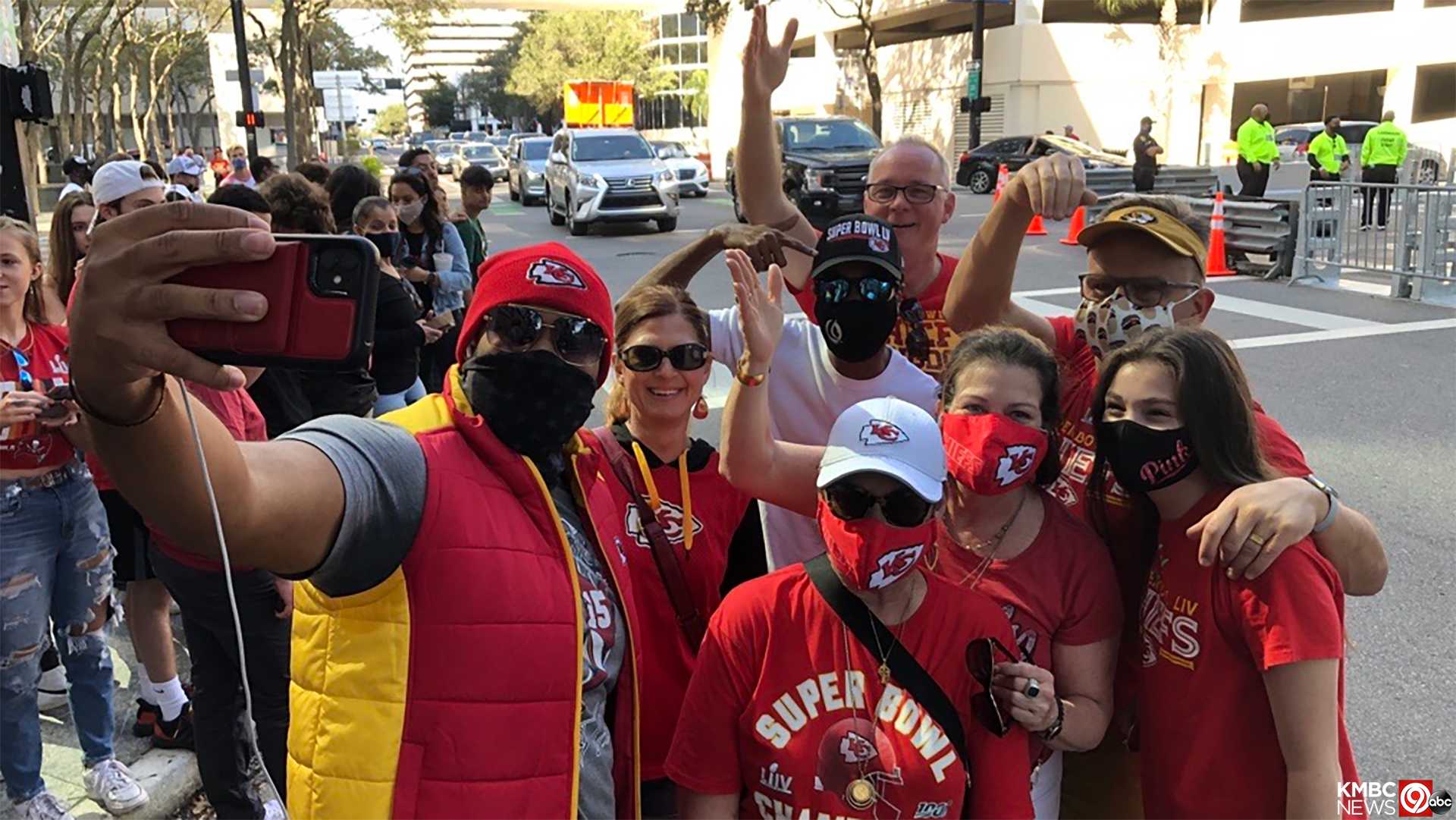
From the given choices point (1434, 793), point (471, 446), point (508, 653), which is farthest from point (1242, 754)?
point (1434, 793)

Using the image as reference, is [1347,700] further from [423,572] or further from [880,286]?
[423,572]

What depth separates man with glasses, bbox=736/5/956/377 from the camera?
10.1 feet

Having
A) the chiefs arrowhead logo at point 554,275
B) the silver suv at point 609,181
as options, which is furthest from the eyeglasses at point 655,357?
the silver suv at point 609,181

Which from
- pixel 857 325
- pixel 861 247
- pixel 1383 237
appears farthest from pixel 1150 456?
pixel 1383 237

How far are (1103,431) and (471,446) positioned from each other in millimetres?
1252

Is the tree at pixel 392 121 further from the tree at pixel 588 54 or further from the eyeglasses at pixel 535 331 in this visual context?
the eyeglasses at pixel 535 331

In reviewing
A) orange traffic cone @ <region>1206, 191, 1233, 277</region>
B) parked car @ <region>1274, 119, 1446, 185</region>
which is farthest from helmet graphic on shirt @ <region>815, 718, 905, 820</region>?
parked car @ <region>1274, 119, 1446, 185</region>

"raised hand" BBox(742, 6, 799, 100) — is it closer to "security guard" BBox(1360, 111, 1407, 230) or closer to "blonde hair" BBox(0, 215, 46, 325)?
"blonde hair" BBox(0, 215, 46, 325)

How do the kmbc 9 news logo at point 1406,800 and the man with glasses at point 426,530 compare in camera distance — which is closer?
the man with glasses at point 426,530

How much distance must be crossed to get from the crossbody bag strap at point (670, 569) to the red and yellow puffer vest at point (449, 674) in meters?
0.58

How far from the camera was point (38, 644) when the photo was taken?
3141 millimetres

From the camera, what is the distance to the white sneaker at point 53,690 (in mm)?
3975

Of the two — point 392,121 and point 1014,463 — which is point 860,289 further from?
point 392,121

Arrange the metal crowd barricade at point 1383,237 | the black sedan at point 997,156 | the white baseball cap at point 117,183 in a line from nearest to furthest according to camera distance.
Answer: the white baseball cap at point 117,183
the metal crowd barricade at point 1383,237
the black sedan at point 997,156
